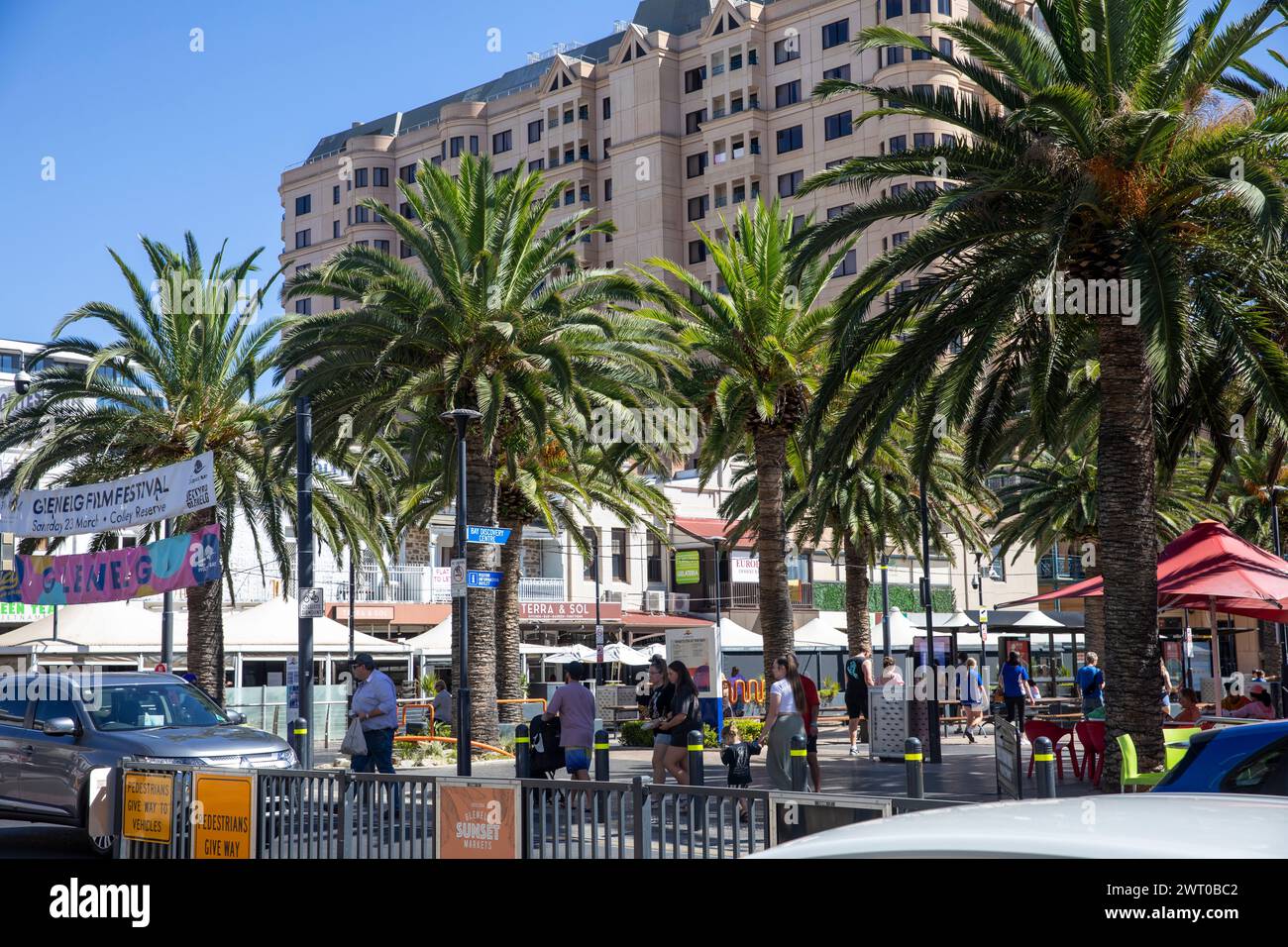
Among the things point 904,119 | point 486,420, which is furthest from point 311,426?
point 904,119

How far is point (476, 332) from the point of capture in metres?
24.0

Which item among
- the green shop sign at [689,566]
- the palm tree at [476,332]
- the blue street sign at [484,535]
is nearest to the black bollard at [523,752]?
the blue street sign at [484,535]

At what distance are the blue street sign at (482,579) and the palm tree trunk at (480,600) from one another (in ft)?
13.4

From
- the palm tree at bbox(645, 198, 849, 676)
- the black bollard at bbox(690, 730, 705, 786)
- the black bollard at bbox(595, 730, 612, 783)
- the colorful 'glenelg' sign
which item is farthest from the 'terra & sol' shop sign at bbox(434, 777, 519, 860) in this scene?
the palm tree at bbox(645, 198, 849, 676)

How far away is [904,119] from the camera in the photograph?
69.0m

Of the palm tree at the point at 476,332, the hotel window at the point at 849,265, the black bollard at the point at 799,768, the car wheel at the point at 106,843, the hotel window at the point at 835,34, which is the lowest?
the car wheel at the point at 106,843

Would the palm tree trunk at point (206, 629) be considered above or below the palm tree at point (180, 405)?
below

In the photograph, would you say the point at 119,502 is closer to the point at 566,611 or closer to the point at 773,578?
the point at 773,578

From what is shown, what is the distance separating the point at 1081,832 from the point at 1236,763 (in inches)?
253

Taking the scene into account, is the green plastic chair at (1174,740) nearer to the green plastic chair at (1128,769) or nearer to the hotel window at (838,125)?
the green plastic chair at (1128,769)

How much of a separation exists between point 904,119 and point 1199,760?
6353 cm

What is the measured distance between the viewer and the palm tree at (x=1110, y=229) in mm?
14969

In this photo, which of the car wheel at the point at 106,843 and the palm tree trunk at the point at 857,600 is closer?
the car wheel at the point at 106,843
